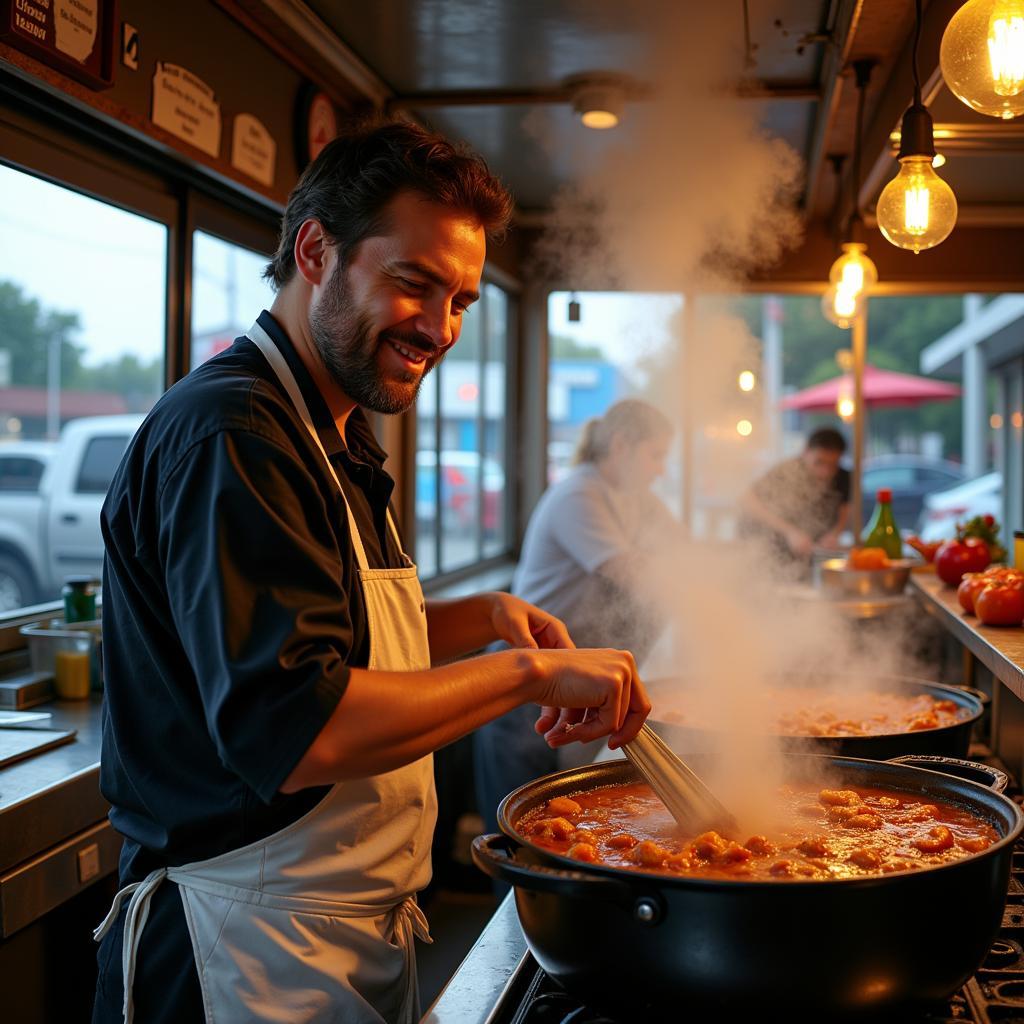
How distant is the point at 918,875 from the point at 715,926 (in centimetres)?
19

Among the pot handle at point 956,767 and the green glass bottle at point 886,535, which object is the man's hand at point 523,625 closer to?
the pot handle at point 956,767

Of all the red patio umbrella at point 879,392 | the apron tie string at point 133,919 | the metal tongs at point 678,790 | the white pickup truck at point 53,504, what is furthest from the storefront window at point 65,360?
the red patio umbrella at point 879,392

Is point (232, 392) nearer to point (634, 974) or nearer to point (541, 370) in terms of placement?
point (634, 974)

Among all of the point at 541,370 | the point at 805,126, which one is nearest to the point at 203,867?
the point at 805,126

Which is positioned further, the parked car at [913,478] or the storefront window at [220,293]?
the parked car at [913,478]

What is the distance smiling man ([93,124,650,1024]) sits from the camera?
1045 millimetres

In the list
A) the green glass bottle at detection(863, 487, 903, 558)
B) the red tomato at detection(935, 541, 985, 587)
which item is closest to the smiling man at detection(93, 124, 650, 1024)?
the red tomato at detection(935, 541, 985, 587)

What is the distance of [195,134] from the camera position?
9.50 feet

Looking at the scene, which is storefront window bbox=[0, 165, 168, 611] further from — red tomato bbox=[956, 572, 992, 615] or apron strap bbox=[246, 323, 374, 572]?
red tomato bbox=[956, 572, 992, 615]

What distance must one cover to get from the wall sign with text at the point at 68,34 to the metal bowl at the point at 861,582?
2503 millimetres

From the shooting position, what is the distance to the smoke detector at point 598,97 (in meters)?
3.99

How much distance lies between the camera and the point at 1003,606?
2232 millimetres

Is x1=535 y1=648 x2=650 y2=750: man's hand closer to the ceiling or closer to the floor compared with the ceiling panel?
closer to the floor

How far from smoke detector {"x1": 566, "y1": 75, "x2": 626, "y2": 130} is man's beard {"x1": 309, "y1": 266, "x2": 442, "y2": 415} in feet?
9.70
